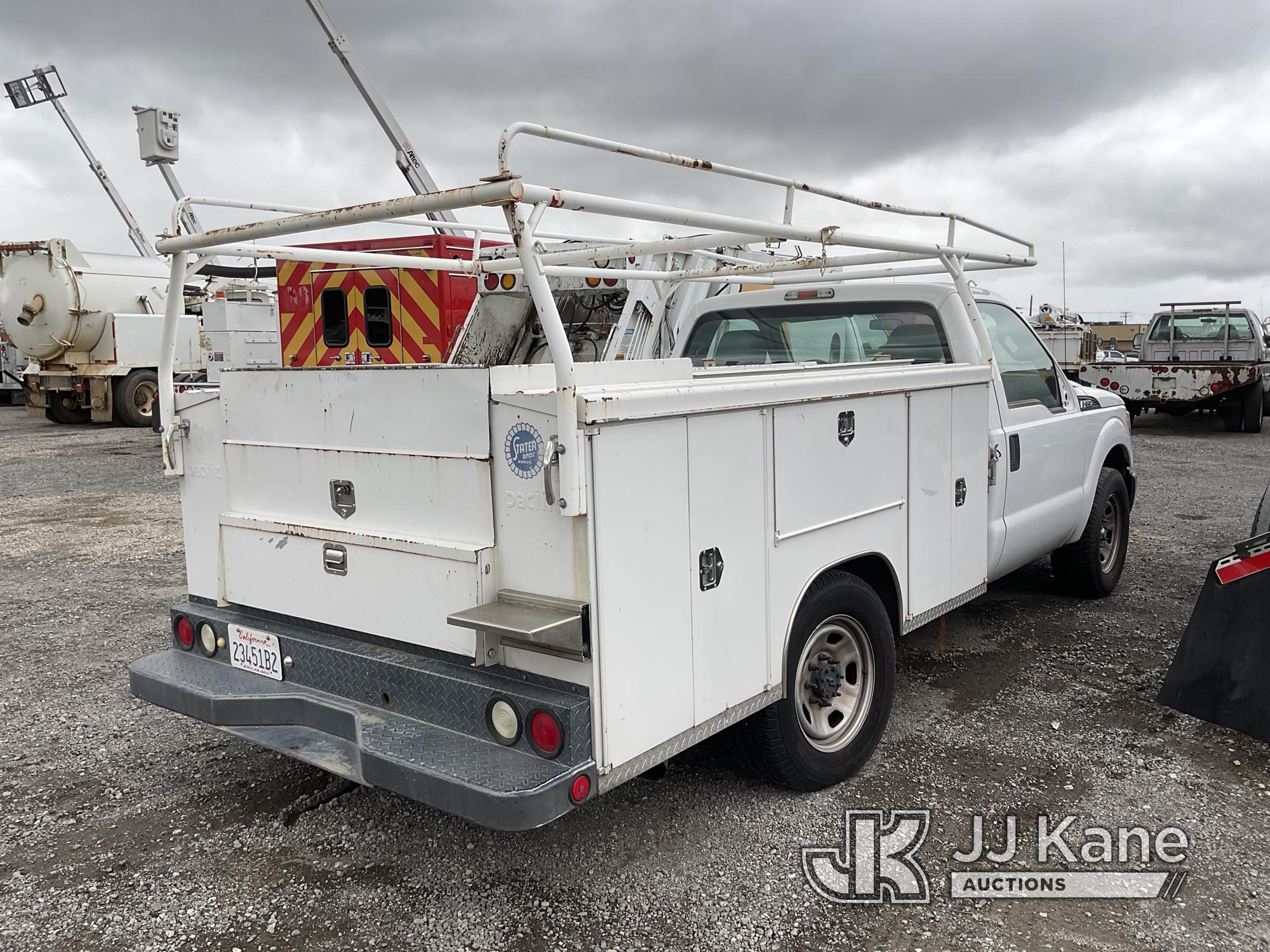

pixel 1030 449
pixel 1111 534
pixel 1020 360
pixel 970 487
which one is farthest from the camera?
pixel 1111 534

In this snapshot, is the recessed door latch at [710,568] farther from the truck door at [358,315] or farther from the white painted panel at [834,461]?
the truck door at [358,315]

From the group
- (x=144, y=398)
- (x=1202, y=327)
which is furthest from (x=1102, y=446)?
(x=144, y=398)

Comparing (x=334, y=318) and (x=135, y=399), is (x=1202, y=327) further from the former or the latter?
(x=135, y=399)

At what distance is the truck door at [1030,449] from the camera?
15.9ft

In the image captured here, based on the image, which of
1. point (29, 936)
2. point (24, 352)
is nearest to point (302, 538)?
point (29, 936)

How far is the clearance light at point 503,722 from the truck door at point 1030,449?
2751mm

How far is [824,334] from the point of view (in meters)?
5.09

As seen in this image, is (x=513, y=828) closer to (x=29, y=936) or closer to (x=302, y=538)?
(x=302, y=538)

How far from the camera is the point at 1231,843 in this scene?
335 cm

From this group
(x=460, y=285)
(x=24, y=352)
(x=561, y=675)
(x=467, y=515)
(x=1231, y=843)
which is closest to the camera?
(x=561, y=675)

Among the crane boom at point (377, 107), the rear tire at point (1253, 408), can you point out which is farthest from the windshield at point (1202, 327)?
the crane boom at point (377, 107)

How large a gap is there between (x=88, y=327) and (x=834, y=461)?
1937cm

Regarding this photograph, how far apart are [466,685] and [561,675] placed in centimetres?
32

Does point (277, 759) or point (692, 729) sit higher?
point (692, 729)
